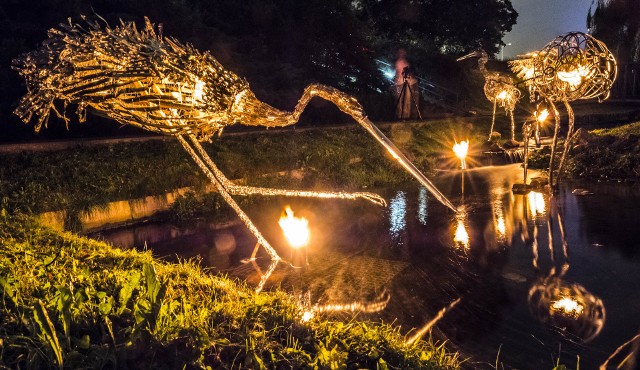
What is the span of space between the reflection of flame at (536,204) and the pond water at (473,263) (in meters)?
0.06

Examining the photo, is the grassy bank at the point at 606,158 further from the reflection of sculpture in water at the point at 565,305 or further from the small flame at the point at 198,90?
the small flame at the point at 198,90

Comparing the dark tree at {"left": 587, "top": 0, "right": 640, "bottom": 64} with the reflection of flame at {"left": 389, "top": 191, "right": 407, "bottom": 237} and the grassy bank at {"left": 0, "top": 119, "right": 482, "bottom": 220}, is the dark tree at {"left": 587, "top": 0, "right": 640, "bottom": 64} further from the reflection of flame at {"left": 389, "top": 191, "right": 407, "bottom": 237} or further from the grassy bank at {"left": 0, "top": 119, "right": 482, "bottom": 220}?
the reflection of flame at {"left": 389, "top": 191, "right": 407, "bottom": 237}

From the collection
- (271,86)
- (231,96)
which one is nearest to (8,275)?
(231,96)

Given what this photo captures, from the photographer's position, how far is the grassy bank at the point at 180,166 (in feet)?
25.9

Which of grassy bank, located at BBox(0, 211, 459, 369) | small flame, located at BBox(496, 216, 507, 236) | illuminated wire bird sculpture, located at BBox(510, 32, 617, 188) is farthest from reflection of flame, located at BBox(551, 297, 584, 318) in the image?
illuminated wire bird sculpture, located at BBox(510, 32, 617, 188)

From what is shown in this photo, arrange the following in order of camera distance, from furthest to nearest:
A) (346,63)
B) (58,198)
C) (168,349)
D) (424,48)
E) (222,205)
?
(424,48) < (346,63) < (222,205) < (58,198) < (168,349)

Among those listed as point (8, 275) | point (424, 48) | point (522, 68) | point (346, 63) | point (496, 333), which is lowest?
point (496, 333)

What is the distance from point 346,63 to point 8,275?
58.5ft

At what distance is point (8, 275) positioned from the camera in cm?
420

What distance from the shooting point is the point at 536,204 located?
8562 mm

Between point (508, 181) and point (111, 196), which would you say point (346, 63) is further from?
point (111, 196)

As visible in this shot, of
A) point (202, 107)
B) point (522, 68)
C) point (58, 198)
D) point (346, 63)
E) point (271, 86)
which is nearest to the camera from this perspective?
point (202, 107)

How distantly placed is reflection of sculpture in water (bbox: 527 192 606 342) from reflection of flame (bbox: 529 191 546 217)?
2.62 meters

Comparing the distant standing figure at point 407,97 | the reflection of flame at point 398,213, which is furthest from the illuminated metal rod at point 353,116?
the distant standing figure at point 407,97
